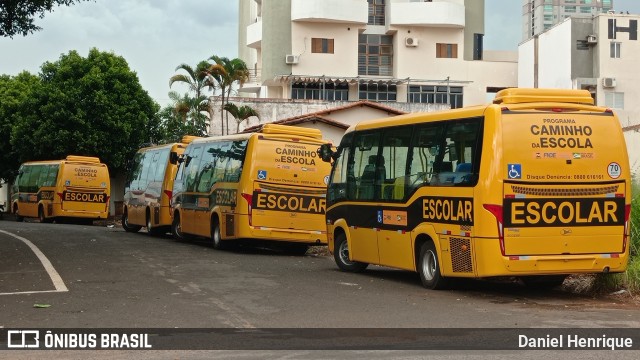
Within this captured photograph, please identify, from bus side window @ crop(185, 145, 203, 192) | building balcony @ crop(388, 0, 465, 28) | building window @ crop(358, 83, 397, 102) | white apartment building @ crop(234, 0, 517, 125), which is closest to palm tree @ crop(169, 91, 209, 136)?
white apartment building @ crop(234, 0, 517, 125)

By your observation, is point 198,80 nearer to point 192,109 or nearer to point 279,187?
point 192,109

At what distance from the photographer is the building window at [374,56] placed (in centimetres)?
7569

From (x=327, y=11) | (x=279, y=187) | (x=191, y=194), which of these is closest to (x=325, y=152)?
(x=279, y=187)

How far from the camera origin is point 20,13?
75.1 feet

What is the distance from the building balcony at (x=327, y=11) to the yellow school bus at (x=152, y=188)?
3555 centimetres

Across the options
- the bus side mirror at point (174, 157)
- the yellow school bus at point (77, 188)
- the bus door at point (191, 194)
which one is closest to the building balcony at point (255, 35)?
the yellow school bus at point (77, 188)

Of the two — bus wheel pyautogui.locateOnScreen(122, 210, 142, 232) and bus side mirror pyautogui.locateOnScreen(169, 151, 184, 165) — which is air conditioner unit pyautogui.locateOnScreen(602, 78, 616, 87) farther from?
bus side mirror pyautogui.locateOnScreen(169, 151, 184, 165)

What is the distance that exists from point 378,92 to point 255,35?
10.1 metres

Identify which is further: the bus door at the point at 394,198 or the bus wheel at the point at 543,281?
the bus door at the point at 394,198

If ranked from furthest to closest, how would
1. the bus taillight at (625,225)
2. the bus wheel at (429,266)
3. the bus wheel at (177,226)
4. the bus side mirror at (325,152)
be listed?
the bus wheel at (177,226) → the bus side mirror at (325,152) → the bus wheel at (429,266) → the bus taillight at (625,225)

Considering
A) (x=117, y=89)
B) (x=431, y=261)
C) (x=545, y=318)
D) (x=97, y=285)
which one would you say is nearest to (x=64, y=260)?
(x=97, y=285)

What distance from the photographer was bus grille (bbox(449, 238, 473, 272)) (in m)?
15.1

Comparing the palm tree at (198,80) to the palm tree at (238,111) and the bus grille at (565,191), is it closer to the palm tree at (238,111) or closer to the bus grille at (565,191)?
the palm tree at (238,111)

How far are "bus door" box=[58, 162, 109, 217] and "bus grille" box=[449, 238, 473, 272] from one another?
3565 cm
